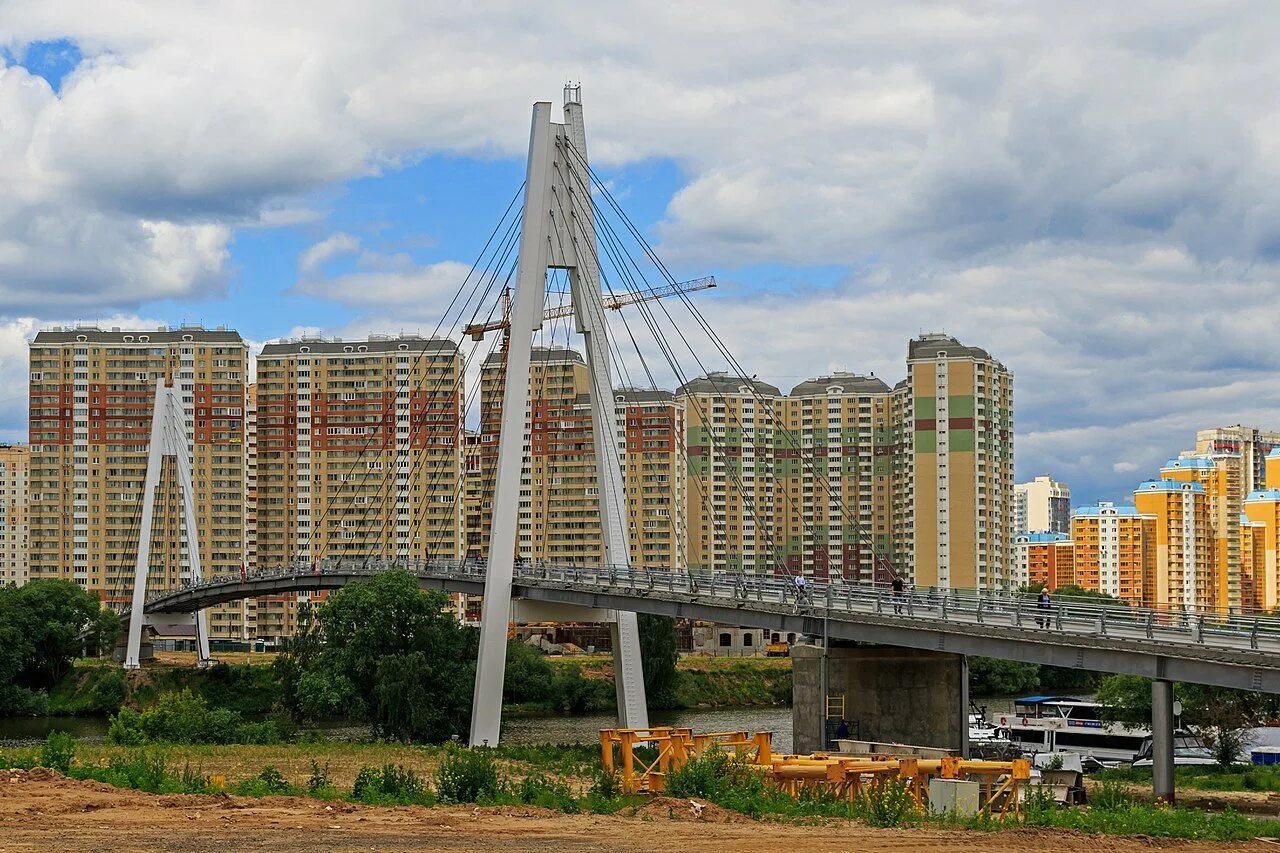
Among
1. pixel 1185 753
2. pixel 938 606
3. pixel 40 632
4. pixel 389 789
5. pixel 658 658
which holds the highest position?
pixel 938 606

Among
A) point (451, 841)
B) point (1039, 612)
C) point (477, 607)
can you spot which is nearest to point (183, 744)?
point (1039, 612)

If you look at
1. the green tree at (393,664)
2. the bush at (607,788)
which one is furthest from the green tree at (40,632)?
the bush at (607,788)

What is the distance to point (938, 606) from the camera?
40250mm

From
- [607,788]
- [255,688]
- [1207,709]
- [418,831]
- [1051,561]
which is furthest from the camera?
[1051,561]

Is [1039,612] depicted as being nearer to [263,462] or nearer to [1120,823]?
[1120,823]

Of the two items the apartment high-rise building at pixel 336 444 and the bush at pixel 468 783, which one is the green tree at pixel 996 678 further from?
the bush at pixel 468 783

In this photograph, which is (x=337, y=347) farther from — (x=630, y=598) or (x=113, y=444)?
(x=630, y=598)

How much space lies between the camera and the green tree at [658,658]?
3305 inches

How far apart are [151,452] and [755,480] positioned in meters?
62.2

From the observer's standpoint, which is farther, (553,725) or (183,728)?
(553,725)

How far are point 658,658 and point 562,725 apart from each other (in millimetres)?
8450

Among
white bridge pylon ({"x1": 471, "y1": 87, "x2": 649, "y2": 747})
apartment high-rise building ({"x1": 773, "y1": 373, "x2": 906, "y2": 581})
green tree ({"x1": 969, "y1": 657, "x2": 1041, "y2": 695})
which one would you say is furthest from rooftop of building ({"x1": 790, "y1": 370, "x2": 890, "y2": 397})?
white bridge pylon ({"x1": 471, "y1": 87, "x2": 649, "y2": 747})

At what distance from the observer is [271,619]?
12269 centimetres

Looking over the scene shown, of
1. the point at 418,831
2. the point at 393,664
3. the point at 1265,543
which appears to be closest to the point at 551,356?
the point at 393,664
